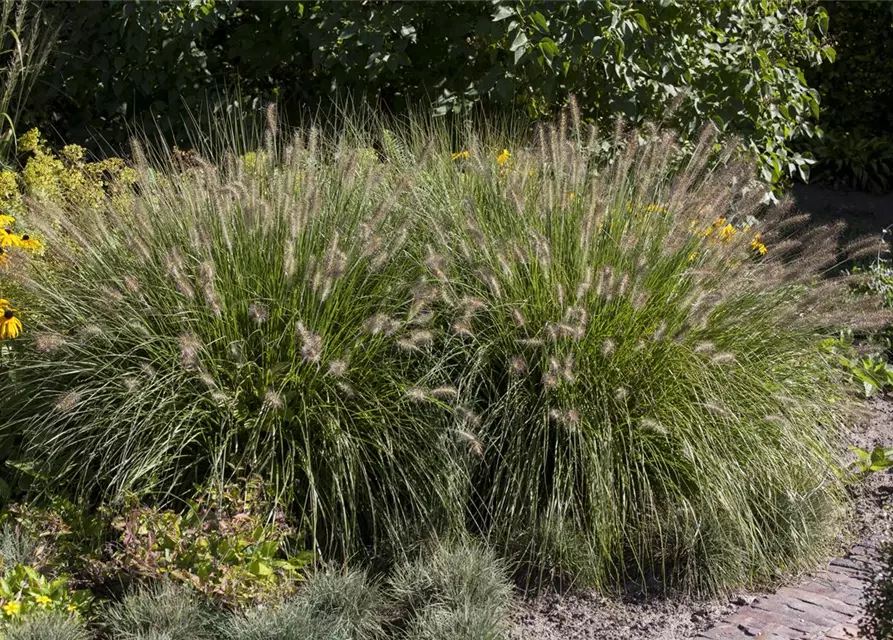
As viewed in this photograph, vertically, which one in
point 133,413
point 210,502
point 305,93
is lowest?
point 210,502

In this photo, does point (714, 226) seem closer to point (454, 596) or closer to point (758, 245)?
point (758, 245)

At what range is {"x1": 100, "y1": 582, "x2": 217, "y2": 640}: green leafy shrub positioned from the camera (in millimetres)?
3359

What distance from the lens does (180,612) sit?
3.38 meters

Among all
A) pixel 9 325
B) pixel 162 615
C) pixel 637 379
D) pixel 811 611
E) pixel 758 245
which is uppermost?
pixel 9 325

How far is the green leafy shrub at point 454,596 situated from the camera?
341cm

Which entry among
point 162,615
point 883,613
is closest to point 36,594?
point 162,615

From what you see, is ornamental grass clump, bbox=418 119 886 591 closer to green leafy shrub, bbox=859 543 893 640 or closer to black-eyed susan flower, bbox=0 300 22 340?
green leafy shrub, bbox=859 543 893 640

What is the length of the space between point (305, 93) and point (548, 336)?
3856mm

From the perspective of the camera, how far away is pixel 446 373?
4129 mm

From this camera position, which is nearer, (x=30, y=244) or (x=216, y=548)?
(x=216, y=548)

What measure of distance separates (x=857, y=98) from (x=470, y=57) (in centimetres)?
520

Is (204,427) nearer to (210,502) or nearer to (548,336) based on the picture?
(210,502)

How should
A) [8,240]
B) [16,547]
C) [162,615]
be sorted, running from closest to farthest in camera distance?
1. [162,615]
2. [16,547]
3. [8,240]

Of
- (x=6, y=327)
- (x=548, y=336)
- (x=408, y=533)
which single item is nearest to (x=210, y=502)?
(x=408, y=533)
